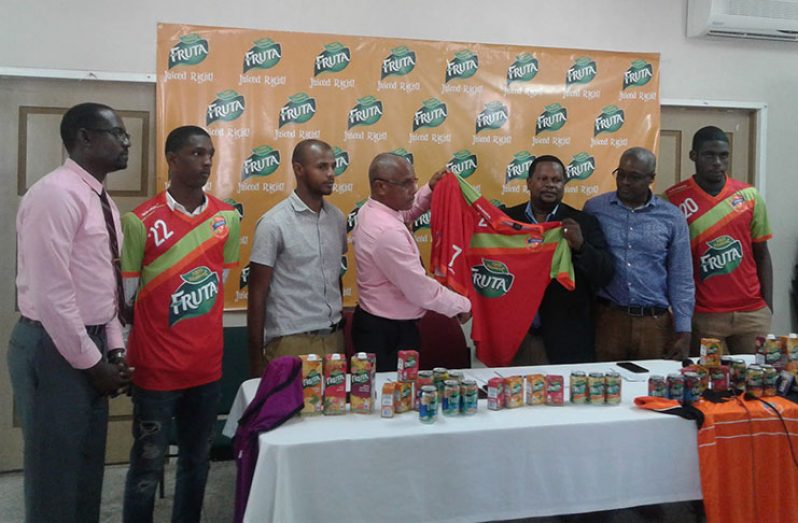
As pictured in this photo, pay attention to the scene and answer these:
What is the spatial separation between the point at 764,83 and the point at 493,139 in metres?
2.16

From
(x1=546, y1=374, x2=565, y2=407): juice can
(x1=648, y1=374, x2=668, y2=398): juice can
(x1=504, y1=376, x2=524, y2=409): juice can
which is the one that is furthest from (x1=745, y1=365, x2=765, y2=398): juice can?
(x1=504, y1=376, x2=524, y2=409): juice can

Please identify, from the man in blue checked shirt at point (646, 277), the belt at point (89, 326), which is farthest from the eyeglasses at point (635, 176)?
the belt at point (89, 326)

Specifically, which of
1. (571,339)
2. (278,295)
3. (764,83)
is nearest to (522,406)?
(571,339)

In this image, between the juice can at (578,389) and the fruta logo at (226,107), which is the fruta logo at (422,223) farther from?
the juice can at (578,389)

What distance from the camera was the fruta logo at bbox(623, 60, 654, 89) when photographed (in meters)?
4.27

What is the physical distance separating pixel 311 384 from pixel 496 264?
4.29 feet

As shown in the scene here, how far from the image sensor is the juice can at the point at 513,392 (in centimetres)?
226

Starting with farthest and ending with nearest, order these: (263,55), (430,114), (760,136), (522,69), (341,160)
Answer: (760,136) < (522,69) < (430,114) < (341,160) < (263,55)

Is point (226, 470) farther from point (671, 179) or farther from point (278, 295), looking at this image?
point (671, 179)

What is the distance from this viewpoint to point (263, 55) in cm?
373

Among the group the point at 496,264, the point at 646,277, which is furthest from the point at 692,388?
the point at 496,264

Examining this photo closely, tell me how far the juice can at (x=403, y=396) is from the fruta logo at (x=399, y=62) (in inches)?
90.4

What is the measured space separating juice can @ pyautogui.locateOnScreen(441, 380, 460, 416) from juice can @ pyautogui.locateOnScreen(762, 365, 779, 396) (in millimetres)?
1202

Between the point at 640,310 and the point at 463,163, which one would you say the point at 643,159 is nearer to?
the point at 640,310
